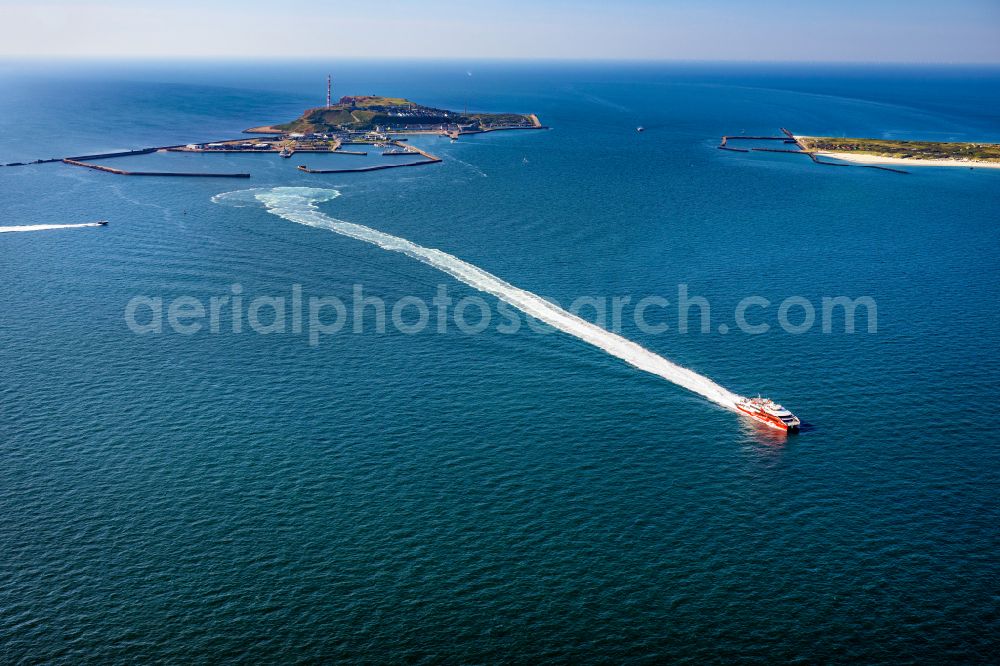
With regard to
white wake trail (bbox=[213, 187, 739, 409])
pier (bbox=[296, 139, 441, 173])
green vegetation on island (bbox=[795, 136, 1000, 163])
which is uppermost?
green vegetation on island (bbox=[795, 136, 1000, 163])

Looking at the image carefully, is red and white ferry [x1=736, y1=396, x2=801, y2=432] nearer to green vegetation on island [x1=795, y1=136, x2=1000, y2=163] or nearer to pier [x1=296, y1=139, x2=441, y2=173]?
pier [x1=296, y1=139, x2=441, y2=173]

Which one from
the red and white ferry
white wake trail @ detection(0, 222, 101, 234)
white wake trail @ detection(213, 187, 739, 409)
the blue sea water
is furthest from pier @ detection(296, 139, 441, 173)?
the red and white ferry

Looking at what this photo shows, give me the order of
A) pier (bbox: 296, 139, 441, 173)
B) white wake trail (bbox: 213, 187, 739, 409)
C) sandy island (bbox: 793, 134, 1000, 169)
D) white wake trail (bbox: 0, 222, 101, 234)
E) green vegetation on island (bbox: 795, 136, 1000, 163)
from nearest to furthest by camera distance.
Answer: white wake trail (bbox: 213, 187, 739, 409) → white wake trail (bbox: 0, 222, 101, 234) → pier (bbox: 296, 139, 441, 173) → sandy island (bbox: 793, 134, 1000, 169) → green vegetation on island (bbox: 795, 136, 1000, 163)

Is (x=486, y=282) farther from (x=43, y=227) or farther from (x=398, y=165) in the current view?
(x=398, y=165)

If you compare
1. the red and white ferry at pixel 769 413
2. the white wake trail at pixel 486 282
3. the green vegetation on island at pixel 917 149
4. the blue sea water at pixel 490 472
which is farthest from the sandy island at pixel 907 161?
the red and white ferry at pixel 769 413

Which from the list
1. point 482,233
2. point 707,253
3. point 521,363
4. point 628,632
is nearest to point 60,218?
point 482,233

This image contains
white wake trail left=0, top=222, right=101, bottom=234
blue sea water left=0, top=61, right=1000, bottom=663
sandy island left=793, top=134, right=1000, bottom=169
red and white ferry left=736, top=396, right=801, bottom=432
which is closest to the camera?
blue sea water left=0, top=61, right=1000, bottom=663

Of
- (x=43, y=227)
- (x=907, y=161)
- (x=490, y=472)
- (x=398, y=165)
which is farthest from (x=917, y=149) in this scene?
(x=43, y=227)

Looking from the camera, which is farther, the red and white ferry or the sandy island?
the sandy island

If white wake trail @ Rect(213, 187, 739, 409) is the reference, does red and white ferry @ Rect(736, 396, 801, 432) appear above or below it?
below
